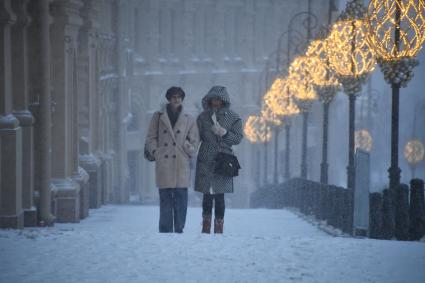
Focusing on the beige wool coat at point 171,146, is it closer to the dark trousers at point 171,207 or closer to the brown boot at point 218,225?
the dark trousers at point 171,207

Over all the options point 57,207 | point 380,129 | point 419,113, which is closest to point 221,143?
point 57,207

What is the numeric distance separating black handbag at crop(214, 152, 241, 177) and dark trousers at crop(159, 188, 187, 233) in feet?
1.82

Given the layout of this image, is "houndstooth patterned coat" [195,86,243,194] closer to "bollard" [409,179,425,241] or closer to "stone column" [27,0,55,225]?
"bollard" [409,179,425,241]

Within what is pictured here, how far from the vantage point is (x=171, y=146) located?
10.3 meters

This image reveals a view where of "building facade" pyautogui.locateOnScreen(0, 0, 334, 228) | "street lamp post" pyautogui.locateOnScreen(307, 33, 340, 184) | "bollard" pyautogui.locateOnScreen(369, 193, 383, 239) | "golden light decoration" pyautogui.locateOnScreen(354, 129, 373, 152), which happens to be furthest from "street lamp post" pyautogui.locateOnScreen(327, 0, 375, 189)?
"golden light decoration" pyautogui.locateOnScreen(354, 129, 373, 152)

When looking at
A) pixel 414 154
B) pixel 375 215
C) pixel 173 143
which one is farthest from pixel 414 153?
pixel 173 143

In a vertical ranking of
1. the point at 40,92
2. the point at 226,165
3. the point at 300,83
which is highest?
the point at 300,83

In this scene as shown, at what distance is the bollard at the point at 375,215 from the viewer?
11.9 meters

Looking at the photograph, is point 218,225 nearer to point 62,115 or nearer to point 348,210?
point 348,210

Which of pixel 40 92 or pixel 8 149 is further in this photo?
pixel 40 92

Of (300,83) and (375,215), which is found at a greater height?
(300,83)

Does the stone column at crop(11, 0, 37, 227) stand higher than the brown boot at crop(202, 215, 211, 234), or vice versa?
the stone column at crop(11, 0, 37, 227)

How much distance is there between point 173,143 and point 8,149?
97.7 inches

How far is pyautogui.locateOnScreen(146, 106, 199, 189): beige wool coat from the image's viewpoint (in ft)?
33.7
